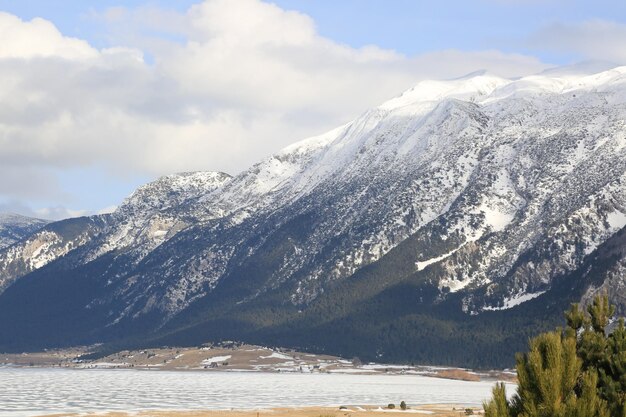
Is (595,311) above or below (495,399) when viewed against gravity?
above

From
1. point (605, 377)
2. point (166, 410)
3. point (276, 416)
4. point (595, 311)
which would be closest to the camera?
point (605, 377)

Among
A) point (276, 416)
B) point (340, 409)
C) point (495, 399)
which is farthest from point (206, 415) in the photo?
point (495, 399)

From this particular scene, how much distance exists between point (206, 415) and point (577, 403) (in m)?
131

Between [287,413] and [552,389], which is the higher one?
[552,389]

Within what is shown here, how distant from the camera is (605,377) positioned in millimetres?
66188

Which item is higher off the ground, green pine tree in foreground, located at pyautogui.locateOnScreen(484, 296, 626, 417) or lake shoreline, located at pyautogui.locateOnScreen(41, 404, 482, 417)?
green pine tree in foreground, located at pyautogui.locateOnScreen(484, 296, 626, 417)

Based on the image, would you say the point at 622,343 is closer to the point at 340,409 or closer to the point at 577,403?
the point at 577,403

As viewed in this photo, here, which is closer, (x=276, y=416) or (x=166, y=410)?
(x=276, y=416)

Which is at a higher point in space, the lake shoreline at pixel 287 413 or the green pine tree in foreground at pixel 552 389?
the green pine tree in foreground at pixel 552 389

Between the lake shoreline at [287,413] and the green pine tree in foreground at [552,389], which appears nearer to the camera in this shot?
the green pine tree in foreground at [552,389]

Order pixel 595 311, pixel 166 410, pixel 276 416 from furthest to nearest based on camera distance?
pixel 166 410 → pixel 276 416 → pixel 595 311

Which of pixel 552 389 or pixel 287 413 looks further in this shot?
pixel 287 413

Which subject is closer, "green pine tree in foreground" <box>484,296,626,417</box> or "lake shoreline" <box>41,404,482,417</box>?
"green pine tree in foreground" <box>484,296,626,417</box>

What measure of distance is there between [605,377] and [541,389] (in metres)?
13.9
